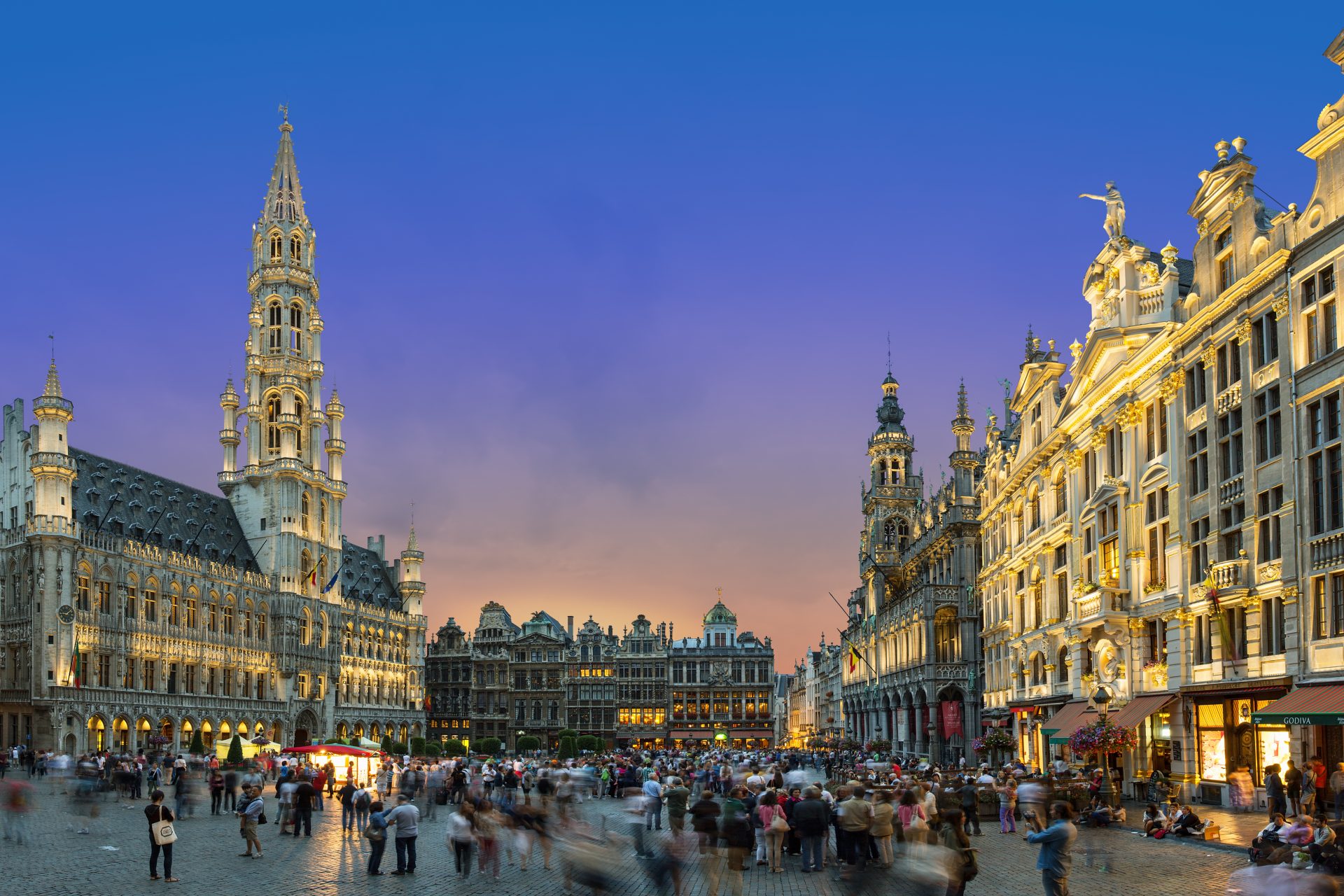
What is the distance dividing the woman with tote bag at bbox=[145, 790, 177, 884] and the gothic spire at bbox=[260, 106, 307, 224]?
10127 cm

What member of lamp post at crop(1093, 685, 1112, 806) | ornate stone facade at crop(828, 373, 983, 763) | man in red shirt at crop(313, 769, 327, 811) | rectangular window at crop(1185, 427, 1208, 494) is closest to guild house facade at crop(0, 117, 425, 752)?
man in red shirt at crop(313, 769, 327, 811)

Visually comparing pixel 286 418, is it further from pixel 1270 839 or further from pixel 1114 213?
pixel 1270 839

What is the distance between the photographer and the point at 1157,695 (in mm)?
39844

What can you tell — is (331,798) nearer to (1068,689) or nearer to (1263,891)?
(1068,689)

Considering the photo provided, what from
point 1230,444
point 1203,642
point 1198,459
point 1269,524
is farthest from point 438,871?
point 1198,459

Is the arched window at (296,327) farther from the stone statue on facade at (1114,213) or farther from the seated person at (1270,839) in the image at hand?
the seated person at (1270,839)

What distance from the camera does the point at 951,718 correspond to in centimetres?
7375

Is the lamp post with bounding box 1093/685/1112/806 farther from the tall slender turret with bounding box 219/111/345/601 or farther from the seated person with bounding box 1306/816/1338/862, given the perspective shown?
the tall slender turret with bounding box 219/111/345/601

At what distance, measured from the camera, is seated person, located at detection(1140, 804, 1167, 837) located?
29.8m

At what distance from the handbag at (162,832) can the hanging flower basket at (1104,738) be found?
26.5 meters

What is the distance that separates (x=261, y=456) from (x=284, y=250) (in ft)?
64.4

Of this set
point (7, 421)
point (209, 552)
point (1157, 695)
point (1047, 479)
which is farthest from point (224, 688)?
point (1157, 695)

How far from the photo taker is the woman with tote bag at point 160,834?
24.0 m

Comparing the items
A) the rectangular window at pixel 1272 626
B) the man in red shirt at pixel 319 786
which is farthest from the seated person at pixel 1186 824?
the man in red shirt at pixel 319 786
